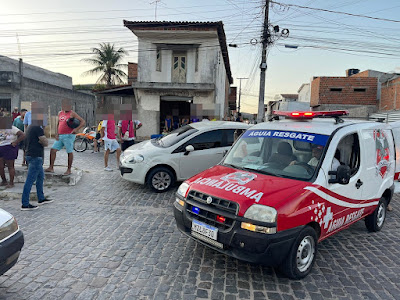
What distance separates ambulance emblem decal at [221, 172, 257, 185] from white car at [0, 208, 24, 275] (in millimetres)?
2355

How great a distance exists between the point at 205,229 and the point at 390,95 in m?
17.8

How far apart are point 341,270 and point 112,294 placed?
9.05 ft

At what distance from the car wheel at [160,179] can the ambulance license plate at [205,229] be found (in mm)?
3219

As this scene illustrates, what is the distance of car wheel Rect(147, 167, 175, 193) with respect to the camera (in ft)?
21.1

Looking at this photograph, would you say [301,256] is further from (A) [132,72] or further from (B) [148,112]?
(A) [132,72]

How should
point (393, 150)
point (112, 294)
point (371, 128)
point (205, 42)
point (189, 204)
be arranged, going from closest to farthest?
point (112, 294), point (189, 204), point (371, 128), point (393, 150), point (205, 42)

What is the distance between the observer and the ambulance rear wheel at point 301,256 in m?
3.03

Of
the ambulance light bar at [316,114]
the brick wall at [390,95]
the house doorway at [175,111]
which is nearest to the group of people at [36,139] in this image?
the ambulance light bar at [316,114]

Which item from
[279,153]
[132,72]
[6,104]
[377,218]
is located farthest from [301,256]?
[132,72]

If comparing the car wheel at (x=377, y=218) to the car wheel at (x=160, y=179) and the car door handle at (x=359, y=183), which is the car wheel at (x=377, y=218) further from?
the car wheel at (x=160, y=179)

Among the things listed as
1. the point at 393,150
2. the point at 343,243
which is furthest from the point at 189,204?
the point at 393,150

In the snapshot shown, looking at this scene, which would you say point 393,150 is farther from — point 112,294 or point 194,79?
point 194,79

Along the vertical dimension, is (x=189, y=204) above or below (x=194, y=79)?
below

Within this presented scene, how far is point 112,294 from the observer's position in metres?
2.90
